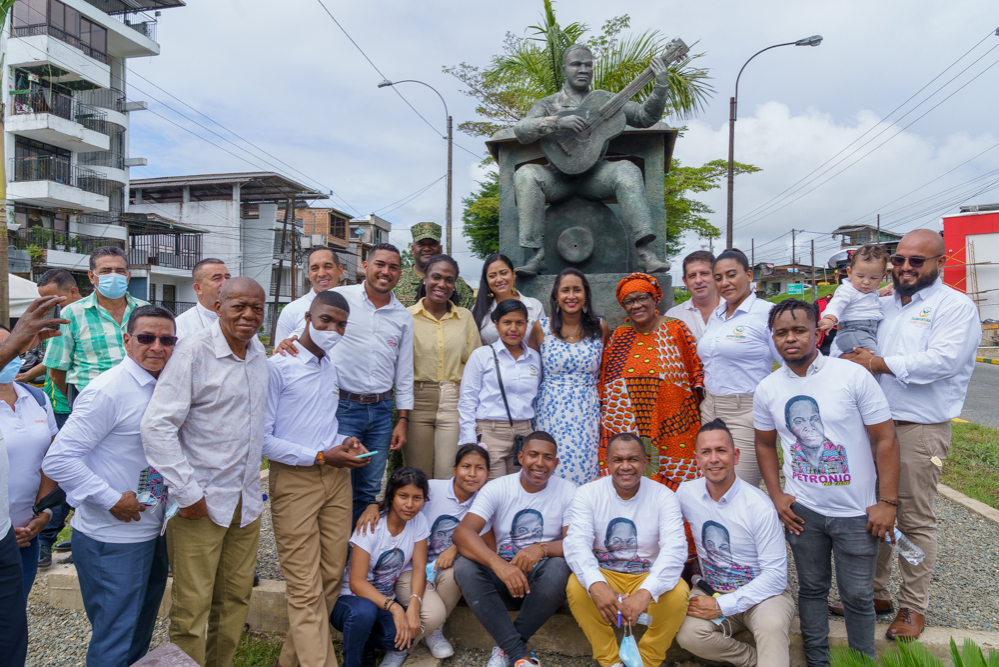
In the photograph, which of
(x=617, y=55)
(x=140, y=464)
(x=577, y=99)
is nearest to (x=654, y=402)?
(x=140, y=464)

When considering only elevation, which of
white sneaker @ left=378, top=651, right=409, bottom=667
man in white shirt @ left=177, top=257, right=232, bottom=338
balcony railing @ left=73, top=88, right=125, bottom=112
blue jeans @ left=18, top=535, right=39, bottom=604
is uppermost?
balcony railing @ left=73, top=88, right=125, bottom=112

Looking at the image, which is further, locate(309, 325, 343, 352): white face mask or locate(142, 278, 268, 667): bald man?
locate(309, 325, 343, 352): white face mask

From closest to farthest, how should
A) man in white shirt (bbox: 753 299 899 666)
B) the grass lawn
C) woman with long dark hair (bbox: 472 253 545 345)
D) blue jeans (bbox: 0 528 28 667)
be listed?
blue jeans (bbox: 0 528 28 667)
man in white shirt (bbox: 753 299 899 666)
woman with long dark hair (bbox: 472 253 545 345)
the grass lawn

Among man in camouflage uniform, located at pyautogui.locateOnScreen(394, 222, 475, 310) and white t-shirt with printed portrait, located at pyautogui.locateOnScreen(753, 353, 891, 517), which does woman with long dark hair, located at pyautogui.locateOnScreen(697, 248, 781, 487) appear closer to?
white t-shirt with printed portrait, located at pyautogui.locateOnScreen(753, 353, 891, 517)

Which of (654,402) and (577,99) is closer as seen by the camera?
(654,402)

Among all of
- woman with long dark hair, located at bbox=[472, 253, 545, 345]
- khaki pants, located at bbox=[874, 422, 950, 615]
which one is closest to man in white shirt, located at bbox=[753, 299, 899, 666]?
khaki pants, located at bbox=[874, 422, 950, 615]

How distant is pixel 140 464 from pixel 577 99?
408cm

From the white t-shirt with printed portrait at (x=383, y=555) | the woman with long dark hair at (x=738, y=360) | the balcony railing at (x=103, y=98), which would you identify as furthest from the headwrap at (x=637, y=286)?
the balcony railing at (x=103, y=98)

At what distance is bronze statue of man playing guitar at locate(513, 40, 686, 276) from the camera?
4.84m

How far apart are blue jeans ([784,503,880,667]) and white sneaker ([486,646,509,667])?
53.4 inches

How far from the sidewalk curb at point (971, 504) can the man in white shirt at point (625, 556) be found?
12.0 feet

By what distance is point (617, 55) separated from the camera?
12.7 m

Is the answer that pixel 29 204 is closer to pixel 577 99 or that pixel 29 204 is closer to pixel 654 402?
pixel 577 99

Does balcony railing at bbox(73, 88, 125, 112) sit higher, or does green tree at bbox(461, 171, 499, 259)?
balcony railing at bbox(73, 88, 125, 112)
